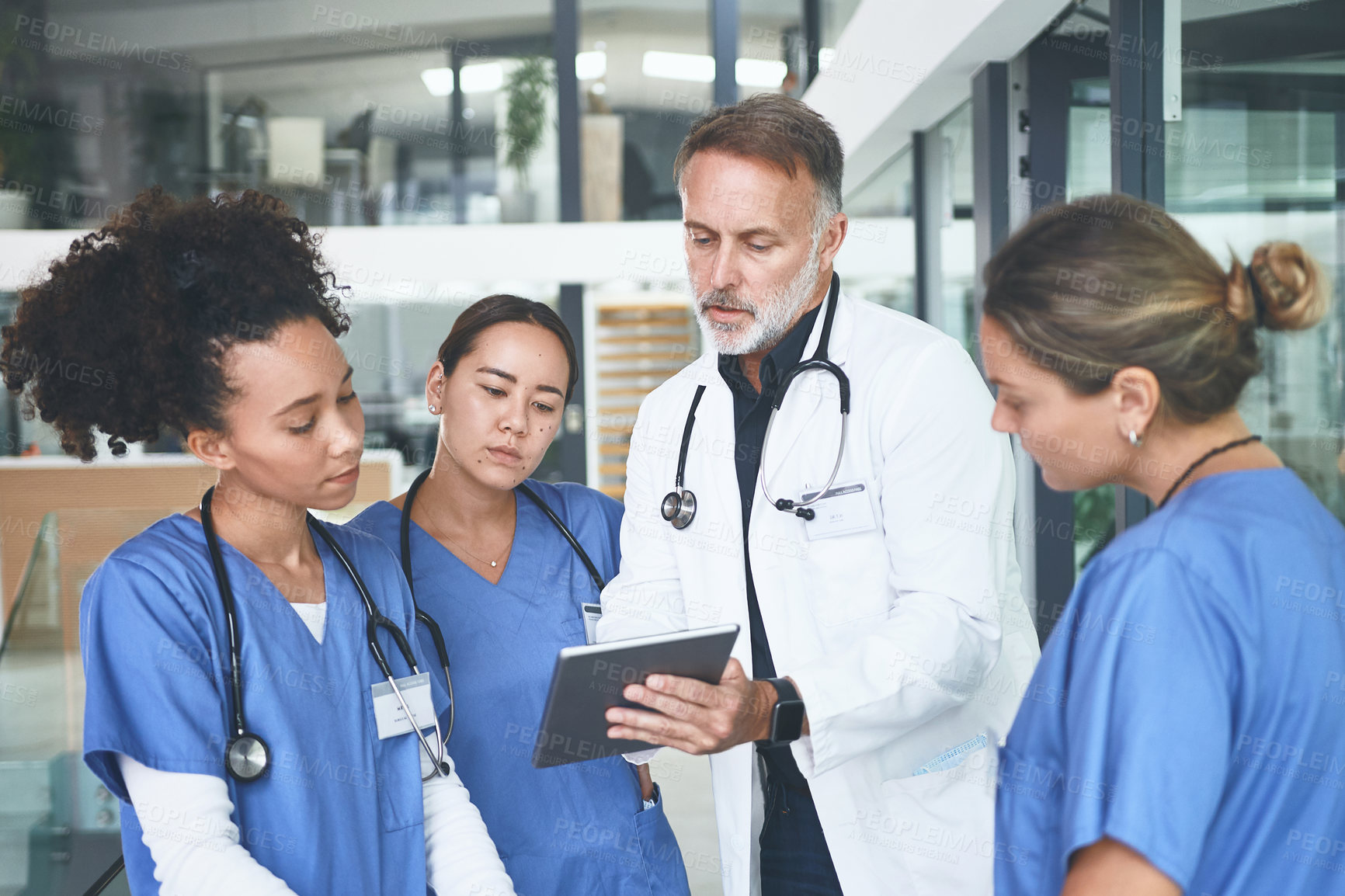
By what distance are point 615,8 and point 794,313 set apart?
18.8 feet

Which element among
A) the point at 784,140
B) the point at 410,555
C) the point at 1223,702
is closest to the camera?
the point at 1223,702

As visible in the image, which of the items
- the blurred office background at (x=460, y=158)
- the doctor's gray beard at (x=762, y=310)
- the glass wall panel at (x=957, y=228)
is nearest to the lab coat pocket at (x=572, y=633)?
the doctor's gray beard at (x=762, y=310)

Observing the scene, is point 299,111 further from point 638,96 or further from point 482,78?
point 638,96

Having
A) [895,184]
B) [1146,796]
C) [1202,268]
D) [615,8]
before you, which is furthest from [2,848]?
[615,8]

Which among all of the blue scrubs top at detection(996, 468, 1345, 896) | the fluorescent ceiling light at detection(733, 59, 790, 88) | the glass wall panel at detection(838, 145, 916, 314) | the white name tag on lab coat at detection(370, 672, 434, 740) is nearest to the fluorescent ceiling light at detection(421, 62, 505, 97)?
the fluorescent ceiling light at detection(733, 59, 790, 88)

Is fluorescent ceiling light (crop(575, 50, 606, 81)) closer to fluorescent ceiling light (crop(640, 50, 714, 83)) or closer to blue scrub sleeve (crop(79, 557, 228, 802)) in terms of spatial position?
fluorescent ceiling light (crop(640, 50, 714, 83))

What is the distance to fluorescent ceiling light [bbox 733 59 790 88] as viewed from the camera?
655 cm

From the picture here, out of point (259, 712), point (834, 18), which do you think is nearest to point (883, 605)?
point (259, 712)

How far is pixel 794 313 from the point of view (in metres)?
1.56

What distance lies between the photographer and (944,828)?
138cm

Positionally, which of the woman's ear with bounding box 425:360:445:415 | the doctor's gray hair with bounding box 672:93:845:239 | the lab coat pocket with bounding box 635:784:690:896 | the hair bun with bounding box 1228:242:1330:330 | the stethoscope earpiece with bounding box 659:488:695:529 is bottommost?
the lab coat pocket with bounding box 635:784:690:896

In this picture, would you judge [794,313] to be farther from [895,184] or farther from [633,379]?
[633,379]

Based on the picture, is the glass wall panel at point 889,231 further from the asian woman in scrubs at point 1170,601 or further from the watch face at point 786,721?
the asian woman in scrubs at point 1170,601

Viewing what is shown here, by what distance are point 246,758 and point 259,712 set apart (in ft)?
0.18
